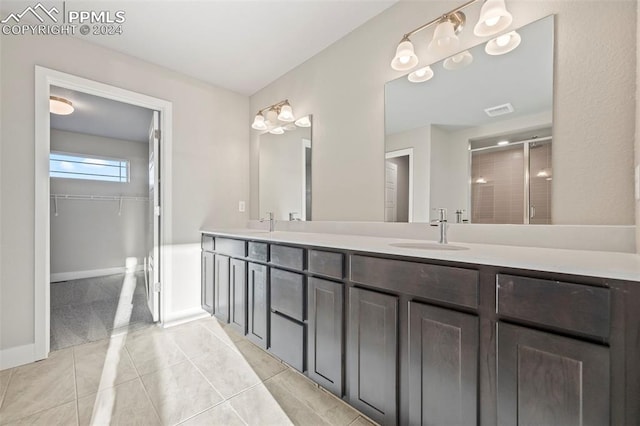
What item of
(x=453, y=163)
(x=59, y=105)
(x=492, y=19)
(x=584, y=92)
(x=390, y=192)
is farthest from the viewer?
(x=59, y=105)

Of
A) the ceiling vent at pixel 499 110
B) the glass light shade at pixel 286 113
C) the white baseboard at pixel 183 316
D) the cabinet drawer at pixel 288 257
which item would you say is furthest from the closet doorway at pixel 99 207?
the ceiling vent at pixel 499 110

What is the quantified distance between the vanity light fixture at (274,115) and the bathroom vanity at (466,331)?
4.66 ft

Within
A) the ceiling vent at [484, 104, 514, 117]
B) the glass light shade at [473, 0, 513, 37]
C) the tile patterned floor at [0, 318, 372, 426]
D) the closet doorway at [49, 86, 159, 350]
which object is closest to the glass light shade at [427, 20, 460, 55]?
the glass light shade at [473, 0, 513, 37]

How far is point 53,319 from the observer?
8.63 feet

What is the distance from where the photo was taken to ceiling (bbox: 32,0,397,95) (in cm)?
183

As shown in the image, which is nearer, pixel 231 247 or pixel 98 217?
pixel 231 247

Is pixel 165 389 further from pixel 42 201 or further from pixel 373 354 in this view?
pixel 42 201

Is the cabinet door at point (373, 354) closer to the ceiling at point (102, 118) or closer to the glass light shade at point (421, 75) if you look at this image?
the glass light shade at point (421, 75)

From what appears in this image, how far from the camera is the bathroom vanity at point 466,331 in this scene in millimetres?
725

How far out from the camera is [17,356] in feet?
6.14

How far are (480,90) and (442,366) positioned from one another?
138 cm

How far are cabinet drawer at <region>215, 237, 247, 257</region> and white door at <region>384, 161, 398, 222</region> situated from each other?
105 centimetres

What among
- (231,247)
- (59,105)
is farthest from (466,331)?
(59,105)

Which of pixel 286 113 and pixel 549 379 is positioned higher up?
pixel 286 113
